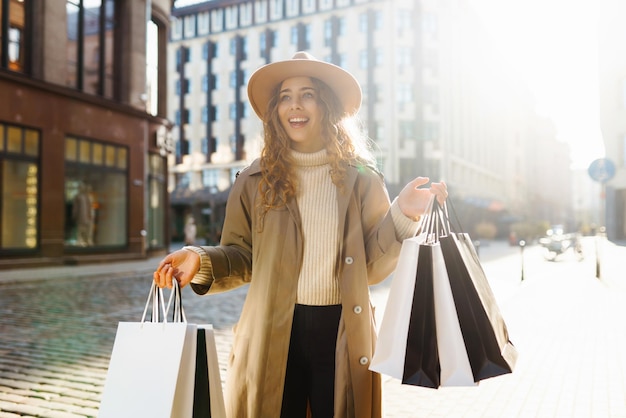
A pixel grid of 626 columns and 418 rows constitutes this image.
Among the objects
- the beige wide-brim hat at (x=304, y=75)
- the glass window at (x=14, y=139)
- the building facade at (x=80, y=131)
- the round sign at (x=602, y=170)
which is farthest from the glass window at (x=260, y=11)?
the beige wide-brim hat at (x=304, y=75)

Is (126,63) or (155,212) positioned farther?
(155,212)

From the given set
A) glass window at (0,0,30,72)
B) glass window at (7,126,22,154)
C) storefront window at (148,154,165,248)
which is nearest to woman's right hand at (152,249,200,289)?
glass window at (7,126,22,154)

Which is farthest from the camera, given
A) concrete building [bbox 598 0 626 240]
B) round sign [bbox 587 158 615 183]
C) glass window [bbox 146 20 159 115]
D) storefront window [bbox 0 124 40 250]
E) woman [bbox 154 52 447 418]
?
concrete building [bbox 598 0 626 240]

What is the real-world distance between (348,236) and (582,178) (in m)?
195

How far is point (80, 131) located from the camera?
19.8 meters

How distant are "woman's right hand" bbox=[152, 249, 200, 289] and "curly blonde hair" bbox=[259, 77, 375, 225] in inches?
14.1

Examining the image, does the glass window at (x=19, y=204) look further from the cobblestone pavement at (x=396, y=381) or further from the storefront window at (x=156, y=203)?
the storefront window at (x=156, y=203)

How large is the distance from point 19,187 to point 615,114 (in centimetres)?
3638

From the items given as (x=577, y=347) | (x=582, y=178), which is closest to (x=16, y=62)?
(x=577, y=347)

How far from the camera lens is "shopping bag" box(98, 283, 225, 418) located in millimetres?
2088

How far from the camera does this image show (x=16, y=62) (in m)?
17.9

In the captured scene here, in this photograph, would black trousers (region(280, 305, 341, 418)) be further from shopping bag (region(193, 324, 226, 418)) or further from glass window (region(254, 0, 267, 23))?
glass window (region(254, 0, 267, 23))

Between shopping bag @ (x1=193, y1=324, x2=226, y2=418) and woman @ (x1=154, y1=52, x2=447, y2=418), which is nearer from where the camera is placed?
shopping bag @ (x1=193, y1=324, x2=226, y2=418)

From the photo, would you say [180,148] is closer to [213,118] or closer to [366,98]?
[213,118]
